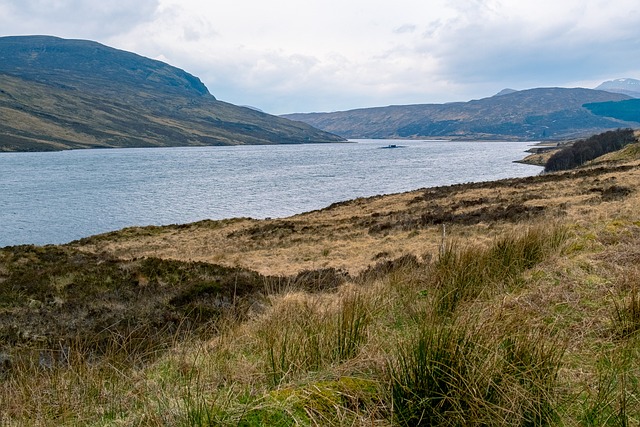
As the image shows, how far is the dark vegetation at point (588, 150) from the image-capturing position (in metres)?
86.6

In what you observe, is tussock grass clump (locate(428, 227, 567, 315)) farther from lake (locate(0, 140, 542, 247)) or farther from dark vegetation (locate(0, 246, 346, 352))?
lake (locate(0, 140, 542, 247))

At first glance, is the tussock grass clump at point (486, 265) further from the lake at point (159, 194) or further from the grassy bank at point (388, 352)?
the lake at point (159, 194)

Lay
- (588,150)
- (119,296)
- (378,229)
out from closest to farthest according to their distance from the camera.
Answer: (119,296) → (378,229) → (588,150)

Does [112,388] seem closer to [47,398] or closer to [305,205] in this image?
[47,398]

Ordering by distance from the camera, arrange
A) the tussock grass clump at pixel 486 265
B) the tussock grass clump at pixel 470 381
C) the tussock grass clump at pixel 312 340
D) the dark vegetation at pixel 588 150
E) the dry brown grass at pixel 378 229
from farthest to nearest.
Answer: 1. the dark vegetation at pixel 588 150
2. the dry brown grass at pixel 378 229
3. the tussock grass clump at pixel 486 265
4. the tussock grass clump at pixel 312 340
5. the tussock grass clump at pixel 470 381

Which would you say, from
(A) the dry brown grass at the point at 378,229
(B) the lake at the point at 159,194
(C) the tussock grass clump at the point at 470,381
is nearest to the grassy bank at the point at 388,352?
(C) the tussock grass clump at the point at 470,381

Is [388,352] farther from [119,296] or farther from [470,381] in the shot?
[119,296]

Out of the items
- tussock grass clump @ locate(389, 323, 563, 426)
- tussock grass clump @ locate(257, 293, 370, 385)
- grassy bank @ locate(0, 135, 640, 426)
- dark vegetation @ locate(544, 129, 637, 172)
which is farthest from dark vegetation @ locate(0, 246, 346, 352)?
dark vegetation @ locate(544, 129, 637, 172)

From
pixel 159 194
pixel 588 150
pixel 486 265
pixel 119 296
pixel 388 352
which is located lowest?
pixel 159 194

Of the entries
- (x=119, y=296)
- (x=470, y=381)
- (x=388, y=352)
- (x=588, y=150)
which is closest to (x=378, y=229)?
(x=119, y=296)

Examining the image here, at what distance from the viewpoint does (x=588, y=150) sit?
91250 millimetres

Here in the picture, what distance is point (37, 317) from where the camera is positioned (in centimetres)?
1056

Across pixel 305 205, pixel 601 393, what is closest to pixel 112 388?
pixel 601 393

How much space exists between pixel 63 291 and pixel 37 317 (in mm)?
2087
